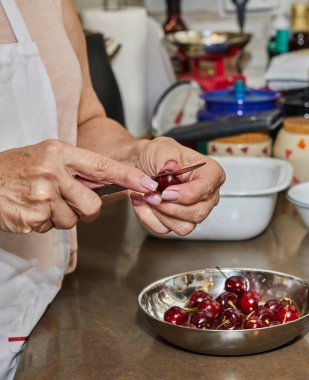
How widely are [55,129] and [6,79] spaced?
0.35 feet

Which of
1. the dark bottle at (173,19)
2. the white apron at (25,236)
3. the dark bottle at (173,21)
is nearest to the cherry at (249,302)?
the white apron at (25,236)

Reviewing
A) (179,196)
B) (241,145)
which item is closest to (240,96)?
(241,145)

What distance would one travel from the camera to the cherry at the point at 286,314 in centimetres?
100

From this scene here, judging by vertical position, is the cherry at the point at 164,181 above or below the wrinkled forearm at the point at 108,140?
above

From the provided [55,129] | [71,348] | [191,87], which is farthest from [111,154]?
[191,87]

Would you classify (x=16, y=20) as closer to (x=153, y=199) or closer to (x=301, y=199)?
(x=153, y=199)

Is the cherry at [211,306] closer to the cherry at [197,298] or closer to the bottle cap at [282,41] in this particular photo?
the cherry at [197,298]

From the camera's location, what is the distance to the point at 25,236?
120 cm

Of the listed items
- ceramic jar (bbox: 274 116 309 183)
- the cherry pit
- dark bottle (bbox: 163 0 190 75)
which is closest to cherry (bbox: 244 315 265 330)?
the cherry pit

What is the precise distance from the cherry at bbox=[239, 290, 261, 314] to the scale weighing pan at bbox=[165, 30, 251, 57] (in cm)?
143

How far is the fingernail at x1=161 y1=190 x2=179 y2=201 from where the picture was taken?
3.40 ft

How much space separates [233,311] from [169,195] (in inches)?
6.3

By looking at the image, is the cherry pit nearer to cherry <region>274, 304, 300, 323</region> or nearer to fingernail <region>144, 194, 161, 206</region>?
cherry <region>274, 304, 300, 323</region>

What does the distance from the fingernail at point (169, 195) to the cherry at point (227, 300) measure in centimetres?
14
